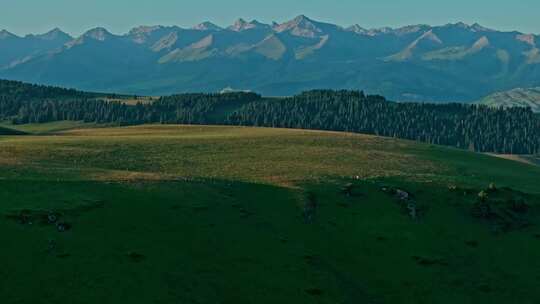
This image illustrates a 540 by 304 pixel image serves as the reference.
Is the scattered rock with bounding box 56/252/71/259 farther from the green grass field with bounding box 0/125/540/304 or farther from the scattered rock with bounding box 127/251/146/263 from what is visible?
the scattered rock with bounding box 127/251/146/263

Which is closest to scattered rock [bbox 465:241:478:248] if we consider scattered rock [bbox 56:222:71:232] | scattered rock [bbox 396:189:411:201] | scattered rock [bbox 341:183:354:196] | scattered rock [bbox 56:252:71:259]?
scattered rock [bbox 396:189:411:201]

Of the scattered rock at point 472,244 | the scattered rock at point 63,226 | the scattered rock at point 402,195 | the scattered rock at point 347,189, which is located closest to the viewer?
the scattered rock at point 63,226

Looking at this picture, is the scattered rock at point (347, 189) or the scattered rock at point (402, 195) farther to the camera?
the scattered rock at point (402, 195)

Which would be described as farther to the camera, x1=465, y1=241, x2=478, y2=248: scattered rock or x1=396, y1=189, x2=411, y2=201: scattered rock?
x1=396, y1=189, x2=411, y2=201: scattered rock

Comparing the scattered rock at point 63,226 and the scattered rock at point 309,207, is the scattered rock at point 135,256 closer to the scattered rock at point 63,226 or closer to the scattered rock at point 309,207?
the scattered rock at point 63,226

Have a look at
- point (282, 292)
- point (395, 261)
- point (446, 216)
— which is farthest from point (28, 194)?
point (446, 216)

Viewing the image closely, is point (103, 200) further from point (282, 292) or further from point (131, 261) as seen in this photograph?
point (282, 292)

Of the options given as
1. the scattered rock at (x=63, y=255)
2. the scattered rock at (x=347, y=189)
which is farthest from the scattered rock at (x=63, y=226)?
the scattered rock at (x=347, y=189)

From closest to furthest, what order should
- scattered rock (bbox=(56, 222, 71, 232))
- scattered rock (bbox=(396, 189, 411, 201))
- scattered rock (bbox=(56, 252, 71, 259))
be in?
1. scattered rock (bbox=(56, 252, 71, 259))
2. scattered rock (bbox=(56, 222, 71, 232))
3. scattered rock (bbox=(396, 189, 411, 201))

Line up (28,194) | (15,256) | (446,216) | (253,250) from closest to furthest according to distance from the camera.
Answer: (15,256), (253,250), (28,194), (446,216)
